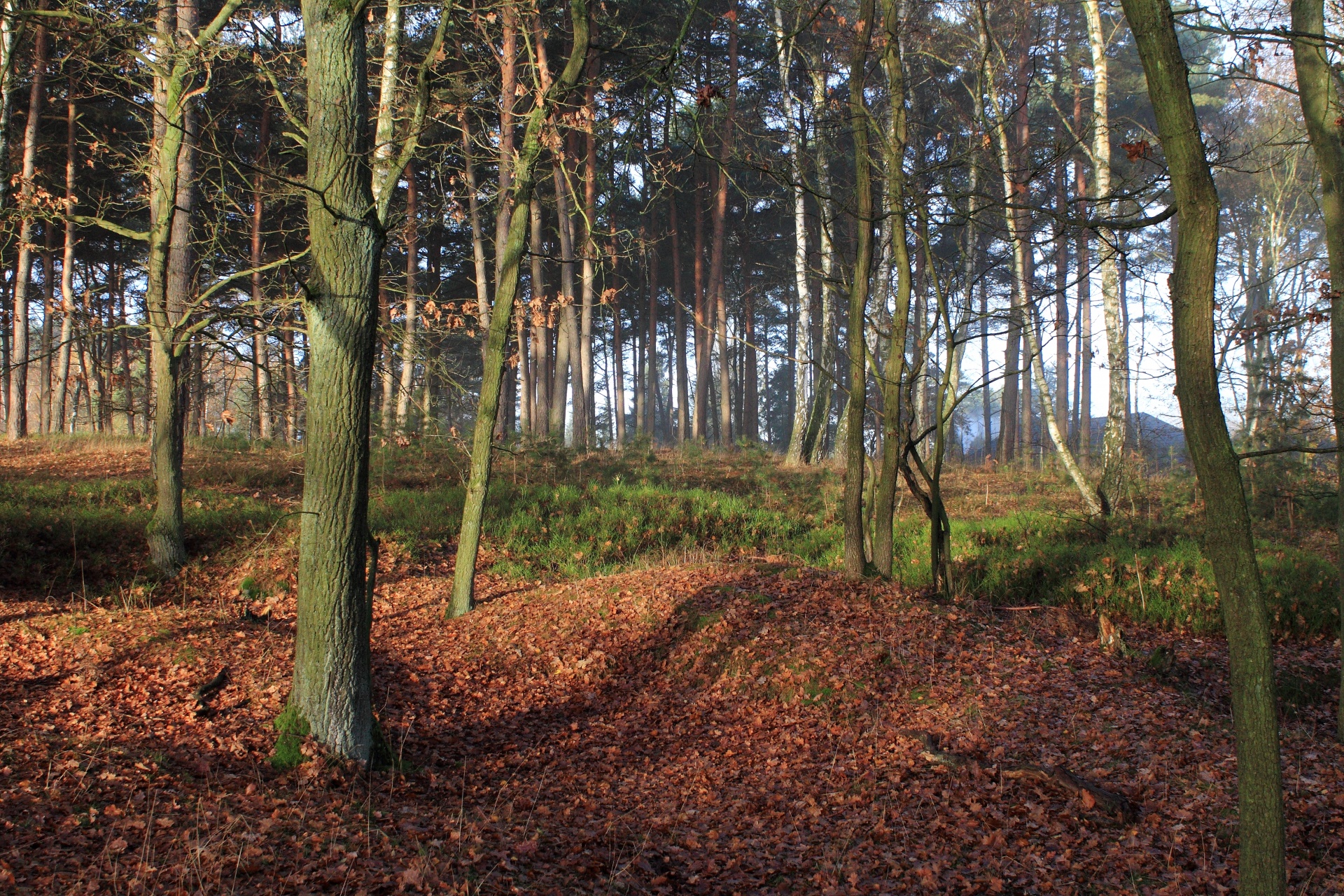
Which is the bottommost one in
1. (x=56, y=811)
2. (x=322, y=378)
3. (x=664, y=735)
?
(x=664, y=735)

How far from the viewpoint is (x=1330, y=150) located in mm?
5191

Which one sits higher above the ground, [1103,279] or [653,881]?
[1103,279]

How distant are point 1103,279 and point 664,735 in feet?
35.2

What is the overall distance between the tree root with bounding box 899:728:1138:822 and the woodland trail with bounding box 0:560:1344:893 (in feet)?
0.16

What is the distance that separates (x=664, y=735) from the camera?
638cm

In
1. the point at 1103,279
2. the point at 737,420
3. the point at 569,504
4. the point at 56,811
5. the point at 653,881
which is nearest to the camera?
the point at 56,811

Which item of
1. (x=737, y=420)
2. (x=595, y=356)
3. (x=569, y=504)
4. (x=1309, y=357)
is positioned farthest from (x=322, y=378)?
(x=595, y=356)

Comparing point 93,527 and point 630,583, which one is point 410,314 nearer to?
point 93,527

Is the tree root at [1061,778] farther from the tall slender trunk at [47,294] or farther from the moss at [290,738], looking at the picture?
the tall slender trunk at [47,294]

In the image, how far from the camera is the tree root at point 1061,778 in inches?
179

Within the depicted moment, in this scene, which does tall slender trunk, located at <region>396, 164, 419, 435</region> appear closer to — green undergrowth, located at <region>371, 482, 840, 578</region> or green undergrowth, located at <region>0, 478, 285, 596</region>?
green undergrowth, located at <region>371, 482, 840, 578</region>

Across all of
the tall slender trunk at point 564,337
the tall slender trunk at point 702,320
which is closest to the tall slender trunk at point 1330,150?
the tall slender trunk at point 564,337

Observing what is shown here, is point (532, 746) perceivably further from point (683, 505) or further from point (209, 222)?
point (683, 505)

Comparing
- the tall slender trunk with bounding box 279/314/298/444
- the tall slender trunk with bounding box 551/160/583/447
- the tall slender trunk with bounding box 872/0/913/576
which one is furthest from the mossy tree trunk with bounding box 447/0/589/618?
the tall slender trunk with bounding box 551/160/583/447
